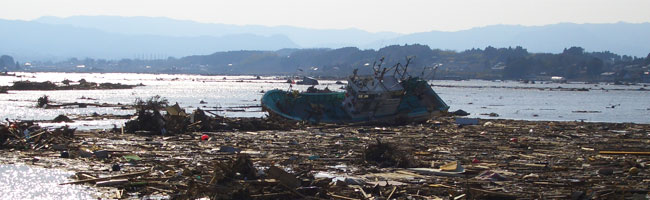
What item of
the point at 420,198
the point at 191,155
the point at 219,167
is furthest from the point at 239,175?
the point at 191,155

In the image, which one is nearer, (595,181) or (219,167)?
(219,167)

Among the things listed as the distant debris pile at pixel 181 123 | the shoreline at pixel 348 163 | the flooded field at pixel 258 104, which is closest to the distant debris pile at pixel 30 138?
the shoreline at pixel 348 163

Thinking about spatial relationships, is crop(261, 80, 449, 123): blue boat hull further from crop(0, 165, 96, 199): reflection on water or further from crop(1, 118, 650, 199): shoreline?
crop(0, 165, 96, 199): reflection on water

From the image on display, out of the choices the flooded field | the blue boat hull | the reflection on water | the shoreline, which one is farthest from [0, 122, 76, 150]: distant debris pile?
the blue boat hull

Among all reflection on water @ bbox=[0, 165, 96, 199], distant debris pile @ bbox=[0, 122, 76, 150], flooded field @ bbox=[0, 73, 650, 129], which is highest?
distant debris pile @ bbox=[0, 122, 76, 150]

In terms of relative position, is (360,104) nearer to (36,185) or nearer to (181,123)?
(181,123)

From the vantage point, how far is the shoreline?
16016 millimetres

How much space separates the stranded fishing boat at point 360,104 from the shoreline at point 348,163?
285 inches

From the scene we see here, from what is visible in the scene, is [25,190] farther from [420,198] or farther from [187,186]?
[420,198]

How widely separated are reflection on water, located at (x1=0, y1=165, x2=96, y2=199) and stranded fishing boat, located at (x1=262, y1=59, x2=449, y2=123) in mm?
22217

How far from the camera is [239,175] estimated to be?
16297mm

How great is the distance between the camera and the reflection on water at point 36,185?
1709cm

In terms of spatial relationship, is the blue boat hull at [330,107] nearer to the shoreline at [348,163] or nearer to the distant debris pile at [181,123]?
the distant debris pile at [181,123]

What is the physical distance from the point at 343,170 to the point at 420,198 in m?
4.80
